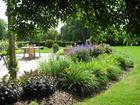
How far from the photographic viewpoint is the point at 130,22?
15.2ft

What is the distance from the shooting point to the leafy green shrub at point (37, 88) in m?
8.84

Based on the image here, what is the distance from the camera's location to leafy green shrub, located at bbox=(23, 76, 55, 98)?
884 cm

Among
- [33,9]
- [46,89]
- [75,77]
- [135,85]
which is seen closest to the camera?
[33,9]

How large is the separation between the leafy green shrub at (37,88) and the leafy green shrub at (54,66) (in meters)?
1.78

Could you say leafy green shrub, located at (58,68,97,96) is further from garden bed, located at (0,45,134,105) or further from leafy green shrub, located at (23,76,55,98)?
leafy green shrub, located at (23,76,55,98)

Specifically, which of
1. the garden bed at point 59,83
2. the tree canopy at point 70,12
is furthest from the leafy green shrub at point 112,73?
the tree canopy at point 70,12

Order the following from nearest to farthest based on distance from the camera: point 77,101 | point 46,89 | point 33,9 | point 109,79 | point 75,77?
1. point 33,9
2. point 46,89
3. point 77,101
4. point 75,77
5. point 109,79

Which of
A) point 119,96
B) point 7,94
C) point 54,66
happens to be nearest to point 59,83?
point 54,66

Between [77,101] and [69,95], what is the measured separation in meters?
0.31

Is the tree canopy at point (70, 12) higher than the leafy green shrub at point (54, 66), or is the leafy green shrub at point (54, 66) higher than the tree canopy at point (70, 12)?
the tree canopy at point (70, 12)

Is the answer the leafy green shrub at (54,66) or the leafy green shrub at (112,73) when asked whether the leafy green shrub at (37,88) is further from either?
the leafy green shrub at (112,73)

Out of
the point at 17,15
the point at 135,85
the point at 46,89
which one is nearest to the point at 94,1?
the point at 17,15

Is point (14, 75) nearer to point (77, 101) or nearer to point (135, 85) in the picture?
point (77, 101)

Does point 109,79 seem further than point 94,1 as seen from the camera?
Yes
